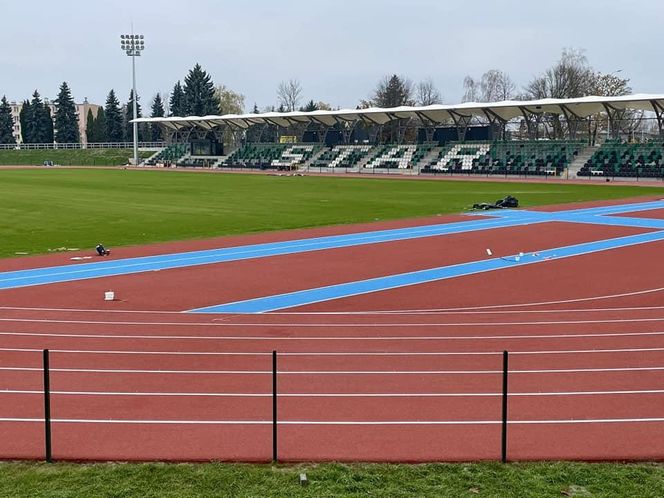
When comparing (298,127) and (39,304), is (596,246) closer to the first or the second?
(39,304)

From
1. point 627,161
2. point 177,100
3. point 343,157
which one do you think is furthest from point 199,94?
point 627,161

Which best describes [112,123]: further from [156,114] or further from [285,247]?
[285,247]

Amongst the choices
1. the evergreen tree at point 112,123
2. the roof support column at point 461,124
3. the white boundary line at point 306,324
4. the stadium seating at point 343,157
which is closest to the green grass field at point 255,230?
the white boundary line at point 306,324

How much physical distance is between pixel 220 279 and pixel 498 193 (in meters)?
35.2

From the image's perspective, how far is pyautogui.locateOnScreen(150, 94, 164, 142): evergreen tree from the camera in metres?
150

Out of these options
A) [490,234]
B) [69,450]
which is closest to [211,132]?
[490,234]

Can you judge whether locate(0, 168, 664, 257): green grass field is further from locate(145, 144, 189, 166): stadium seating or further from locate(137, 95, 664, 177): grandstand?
locate(145, 144, 189, 166): stadium seating

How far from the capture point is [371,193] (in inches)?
2046

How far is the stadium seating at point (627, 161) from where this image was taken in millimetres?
65062

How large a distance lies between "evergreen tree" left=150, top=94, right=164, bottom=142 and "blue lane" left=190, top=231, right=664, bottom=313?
438ft

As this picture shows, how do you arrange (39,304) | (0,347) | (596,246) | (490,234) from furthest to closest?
(490,234)
(596,246)
(39,304)
(0,347)

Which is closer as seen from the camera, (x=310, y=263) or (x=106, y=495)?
(x=106, y=495)

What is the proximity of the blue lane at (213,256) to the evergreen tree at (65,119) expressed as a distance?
410ft

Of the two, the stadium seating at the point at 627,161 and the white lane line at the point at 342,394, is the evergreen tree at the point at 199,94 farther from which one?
the white lane line at the point at 342,394
